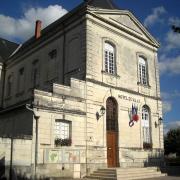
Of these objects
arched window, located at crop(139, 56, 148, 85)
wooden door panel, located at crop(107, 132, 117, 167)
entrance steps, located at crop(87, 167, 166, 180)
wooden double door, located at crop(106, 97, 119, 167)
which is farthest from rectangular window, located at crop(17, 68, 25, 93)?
entrance steps, located at crop(87, 167, 166, 180)

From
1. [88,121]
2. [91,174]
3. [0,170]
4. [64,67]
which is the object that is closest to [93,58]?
[64,67]

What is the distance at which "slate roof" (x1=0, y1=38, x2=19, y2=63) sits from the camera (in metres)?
29.1

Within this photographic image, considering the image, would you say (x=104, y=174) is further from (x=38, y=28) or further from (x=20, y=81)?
(x=38, y=28)

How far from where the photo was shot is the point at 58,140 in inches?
610

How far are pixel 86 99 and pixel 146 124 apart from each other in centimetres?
610

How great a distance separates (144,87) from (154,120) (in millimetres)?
2491

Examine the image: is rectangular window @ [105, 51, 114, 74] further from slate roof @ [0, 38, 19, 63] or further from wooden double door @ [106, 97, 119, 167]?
slate roof @ [0, 38, 19, 63]

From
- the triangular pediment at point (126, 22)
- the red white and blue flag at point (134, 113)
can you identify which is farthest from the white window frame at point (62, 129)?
the triangular pediment at point (126, 22)

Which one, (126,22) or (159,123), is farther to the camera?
(159,123)

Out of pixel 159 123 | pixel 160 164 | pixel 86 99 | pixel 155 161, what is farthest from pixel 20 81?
pixel 160 164

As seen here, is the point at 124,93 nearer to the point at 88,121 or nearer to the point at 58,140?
the point at 88,121

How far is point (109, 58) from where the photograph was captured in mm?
19969

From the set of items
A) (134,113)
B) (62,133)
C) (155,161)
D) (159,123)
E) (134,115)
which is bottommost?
(155,161)

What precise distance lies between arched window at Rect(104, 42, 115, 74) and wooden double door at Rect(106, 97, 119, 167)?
6.40 ft
